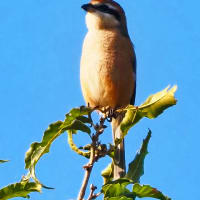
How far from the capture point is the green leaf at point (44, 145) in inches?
113

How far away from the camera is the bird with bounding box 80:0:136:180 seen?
5.34 m

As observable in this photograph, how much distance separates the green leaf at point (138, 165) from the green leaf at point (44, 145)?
1.71 ft

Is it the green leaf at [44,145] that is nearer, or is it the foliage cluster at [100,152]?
the foliage cluster at [100,152]

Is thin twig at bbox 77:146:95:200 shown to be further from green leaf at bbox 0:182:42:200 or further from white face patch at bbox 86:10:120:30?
white face patch at bbox 86:10:120:30

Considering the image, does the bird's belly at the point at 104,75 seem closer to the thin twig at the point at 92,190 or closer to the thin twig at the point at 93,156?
the thin twig at the point at 93,156

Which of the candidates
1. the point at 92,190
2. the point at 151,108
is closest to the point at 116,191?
the point at 92,190

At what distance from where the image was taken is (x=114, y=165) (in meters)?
3.35

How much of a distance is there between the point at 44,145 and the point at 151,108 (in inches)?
28.9

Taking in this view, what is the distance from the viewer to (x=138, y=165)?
2.88 m

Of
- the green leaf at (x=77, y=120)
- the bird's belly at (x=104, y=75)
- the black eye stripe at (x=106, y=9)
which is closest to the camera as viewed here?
the green leaf at (x=77, y=120)

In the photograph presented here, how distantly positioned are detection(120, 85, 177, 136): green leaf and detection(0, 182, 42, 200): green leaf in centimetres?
78

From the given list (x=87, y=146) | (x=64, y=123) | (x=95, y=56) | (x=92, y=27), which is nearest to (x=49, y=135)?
(x=64, y=123)

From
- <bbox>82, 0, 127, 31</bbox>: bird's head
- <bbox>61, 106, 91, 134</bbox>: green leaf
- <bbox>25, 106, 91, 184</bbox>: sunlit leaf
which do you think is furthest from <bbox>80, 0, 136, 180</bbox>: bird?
<bbox>25, 106, 91, 184</bbox>: sunlit leaf

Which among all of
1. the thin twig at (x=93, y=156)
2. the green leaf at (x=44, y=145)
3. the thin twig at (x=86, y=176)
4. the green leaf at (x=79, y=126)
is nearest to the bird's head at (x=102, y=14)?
the thin twig at (x=93, y=156)
